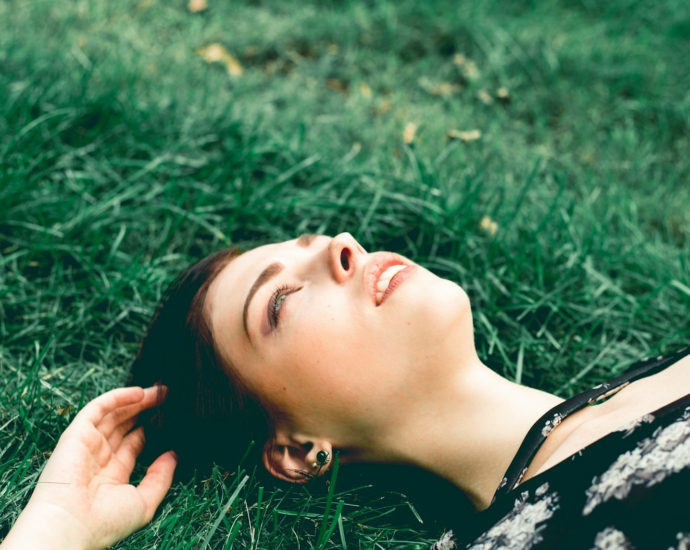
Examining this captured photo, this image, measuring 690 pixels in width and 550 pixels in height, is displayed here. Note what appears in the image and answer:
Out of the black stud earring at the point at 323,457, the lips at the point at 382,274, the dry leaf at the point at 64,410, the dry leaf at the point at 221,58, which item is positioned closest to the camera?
the lips at the point at 382,274

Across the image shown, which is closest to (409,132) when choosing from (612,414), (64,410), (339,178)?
(339,178)

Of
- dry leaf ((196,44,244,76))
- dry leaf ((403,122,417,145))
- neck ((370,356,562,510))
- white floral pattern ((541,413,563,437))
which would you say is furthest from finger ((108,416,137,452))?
dry leaf ((196,44,244,76))

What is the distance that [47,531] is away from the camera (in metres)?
1.81

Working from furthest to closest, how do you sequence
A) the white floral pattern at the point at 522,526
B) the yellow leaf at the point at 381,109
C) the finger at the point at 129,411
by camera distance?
the yellow leaf at the point at 381,109
the finger at the point at 129,411
the white floral pattern at the point at 522,526

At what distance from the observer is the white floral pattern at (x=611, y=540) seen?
1.49m

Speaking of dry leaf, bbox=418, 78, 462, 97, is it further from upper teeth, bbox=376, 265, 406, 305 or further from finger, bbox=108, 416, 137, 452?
finger, bbox=108, 416, 137, 452

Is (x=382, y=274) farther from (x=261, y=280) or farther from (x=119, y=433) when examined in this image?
(x=119, y=433)

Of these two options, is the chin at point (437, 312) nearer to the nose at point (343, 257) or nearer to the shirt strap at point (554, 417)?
the nose at point (343, 257)

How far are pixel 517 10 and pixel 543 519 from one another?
14.1 feet

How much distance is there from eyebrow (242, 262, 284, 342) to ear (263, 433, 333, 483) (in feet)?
1.27

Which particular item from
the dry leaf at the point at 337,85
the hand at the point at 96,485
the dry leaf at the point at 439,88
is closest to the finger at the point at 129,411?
the hand at the point at 96,485

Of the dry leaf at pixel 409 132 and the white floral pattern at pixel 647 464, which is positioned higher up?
the white floral pattern at pixel 647 464

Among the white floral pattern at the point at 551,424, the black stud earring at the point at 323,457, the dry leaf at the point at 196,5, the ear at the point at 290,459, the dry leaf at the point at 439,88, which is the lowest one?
the ear at the point at 290,459

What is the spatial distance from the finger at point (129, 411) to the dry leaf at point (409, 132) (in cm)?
211
